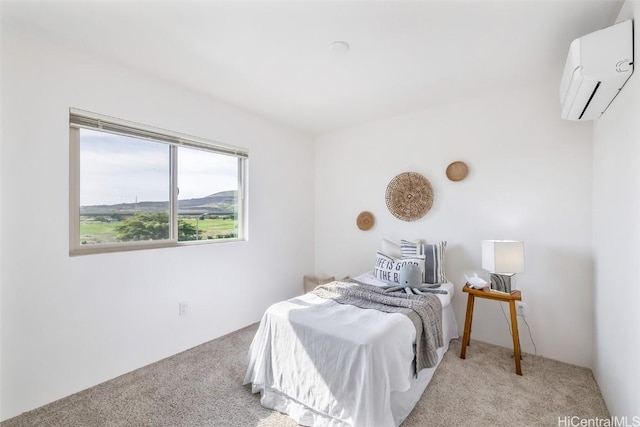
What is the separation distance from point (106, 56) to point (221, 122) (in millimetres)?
1001

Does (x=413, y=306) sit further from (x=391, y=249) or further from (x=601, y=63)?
(x=601, y=63)

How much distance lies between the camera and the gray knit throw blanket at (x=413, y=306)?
6.09 feet

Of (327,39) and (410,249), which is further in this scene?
(410,249)

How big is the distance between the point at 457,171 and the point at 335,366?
7.32 ft

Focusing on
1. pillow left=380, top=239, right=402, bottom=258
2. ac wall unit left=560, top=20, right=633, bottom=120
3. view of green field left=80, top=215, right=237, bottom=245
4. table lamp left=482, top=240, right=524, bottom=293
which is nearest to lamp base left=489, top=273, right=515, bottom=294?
table lamp left=482, top=240, right=524, bottom=293

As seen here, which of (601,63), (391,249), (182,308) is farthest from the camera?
(391,249)

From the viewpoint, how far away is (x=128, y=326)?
2182mm

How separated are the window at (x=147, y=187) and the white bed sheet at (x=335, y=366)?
136 cm

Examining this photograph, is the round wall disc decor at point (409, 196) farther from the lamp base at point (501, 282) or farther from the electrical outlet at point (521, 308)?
the electrical outlet at point (521, 308)

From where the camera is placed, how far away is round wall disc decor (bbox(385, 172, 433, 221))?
9.87 feet

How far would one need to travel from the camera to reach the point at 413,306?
197cm

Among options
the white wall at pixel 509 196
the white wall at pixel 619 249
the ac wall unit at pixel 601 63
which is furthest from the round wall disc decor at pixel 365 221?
the ac wall unit at pixel 601 63

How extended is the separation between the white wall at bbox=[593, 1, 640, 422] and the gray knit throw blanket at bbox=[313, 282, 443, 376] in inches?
37.8

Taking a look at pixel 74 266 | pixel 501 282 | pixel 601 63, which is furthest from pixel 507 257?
pixel 74 266
